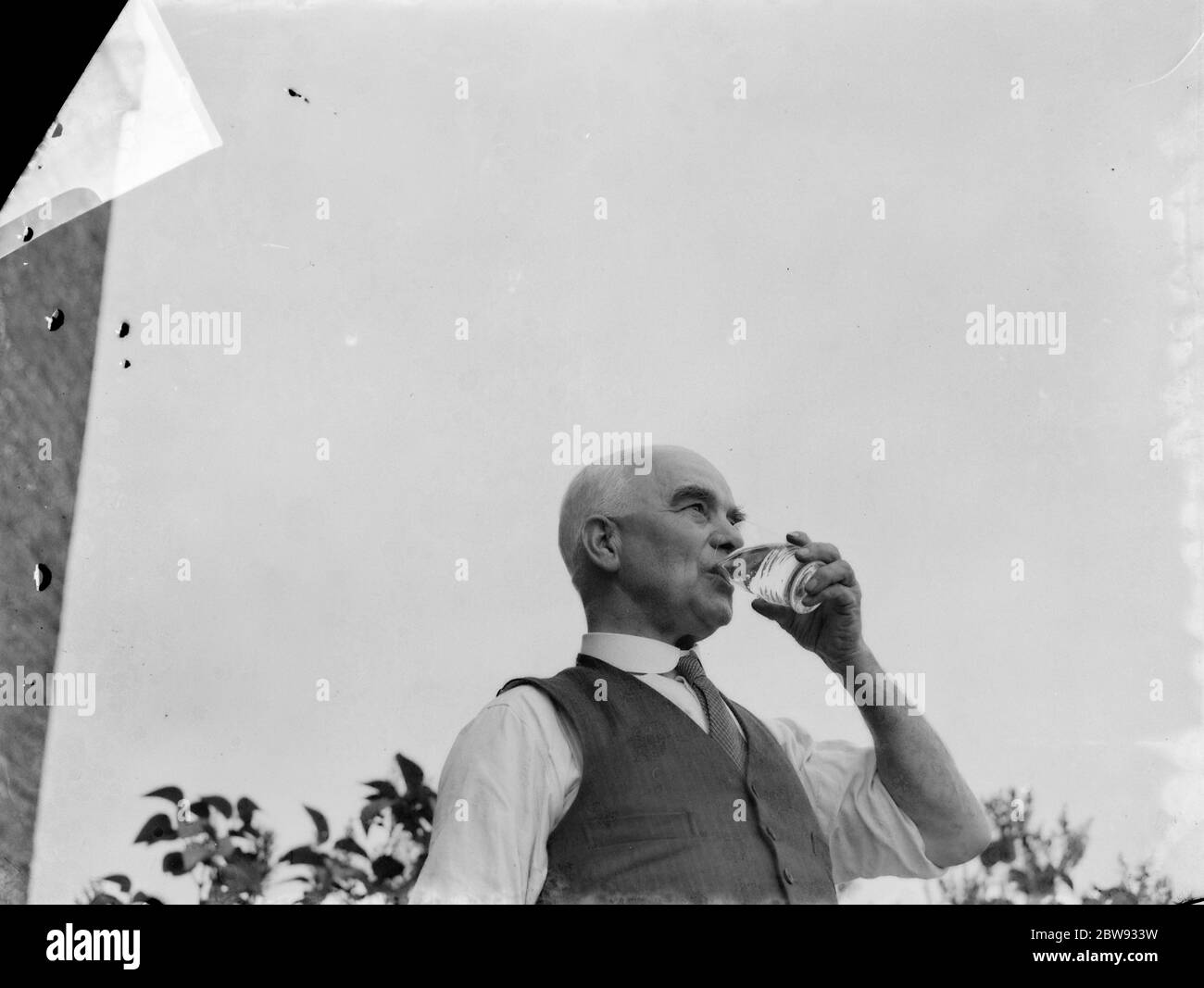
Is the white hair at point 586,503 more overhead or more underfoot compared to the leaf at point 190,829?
more overhead

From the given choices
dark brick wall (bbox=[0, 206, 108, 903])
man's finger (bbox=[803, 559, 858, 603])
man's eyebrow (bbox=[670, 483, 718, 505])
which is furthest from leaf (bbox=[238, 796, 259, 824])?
Result: man's finger (bbox=[803, 559, 858, 603])

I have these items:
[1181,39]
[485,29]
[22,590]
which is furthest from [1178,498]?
[22,590]

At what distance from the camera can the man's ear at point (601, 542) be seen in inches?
92.7

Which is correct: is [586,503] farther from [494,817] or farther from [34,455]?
[34,455]

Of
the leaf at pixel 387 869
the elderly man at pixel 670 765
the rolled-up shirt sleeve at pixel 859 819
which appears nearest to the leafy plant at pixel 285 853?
the leaf at pixel 387 869

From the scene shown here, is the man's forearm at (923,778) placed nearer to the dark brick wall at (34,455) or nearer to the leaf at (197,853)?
the leaf at (197,853)

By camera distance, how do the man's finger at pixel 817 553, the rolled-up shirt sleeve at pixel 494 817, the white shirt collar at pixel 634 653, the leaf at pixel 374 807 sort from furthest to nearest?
the leaf at pixel 374 807
the white shirt collar at pixel 634 653
the man's finger at pixel 817 553
the rolled-up shirt sleeve at pixel 494 817

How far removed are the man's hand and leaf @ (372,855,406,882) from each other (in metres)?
0.65

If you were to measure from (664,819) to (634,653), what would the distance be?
0.26 meters

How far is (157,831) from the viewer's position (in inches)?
94.8

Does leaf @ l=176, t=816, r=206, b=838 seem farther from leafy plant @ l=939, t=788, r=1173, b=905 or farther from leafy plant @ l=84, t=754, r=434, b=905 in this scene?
leafy plant @ l=939, t=788, r=1173, b=905

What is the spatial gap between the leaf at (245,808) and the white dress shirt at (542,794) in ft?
1.25

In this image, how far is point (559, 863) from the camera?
83.3 inches
